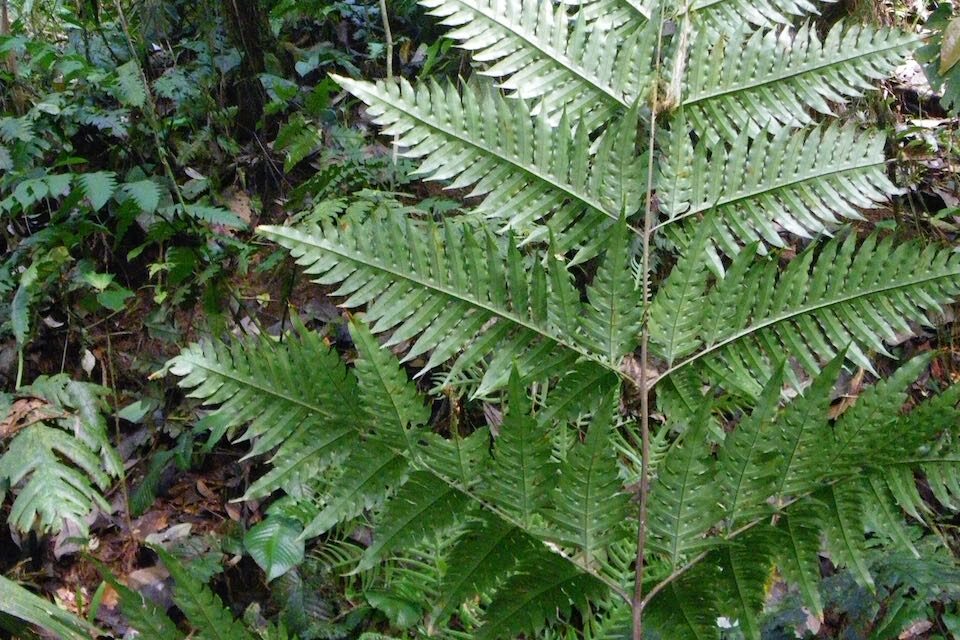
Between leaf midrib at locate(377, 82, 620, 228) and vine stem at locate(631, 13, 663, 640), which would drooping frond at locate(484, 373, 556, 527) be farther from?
leaf midrib at locate(377, 82, 620, 228)

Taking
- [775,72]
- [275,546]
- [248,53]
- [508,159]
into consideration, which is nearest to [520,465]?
[508,159]

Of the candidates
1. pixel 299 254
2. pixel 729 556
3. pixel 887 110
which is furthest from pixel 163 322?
pixel 887 110

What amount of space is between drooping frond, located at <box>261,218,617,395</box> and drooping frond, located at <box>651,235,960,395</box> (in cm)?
13

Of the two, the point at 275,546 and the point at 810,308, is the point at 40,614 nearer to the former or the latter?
the point at 810,308

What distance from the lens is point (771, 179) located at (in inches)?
36.7

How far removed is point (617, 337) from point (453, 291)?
194 mm

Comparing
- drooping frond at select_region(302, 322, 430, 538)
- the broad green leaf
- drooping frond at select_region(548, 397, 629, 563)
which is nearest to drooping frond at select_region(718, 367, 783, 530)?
drooping frond at select_region(548, 397, 629, 563)

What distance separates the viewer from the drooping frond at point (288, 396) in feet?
2.64

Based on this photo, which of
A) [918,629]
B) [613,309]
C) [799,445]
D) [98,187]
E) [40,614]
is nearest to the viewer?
[799,445]

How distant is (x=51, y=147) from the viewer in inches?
158

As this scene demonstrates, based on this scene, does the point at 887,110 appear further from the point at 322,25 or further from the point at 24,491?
the point at 24,491

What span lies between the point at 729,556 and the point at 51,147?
4233mm

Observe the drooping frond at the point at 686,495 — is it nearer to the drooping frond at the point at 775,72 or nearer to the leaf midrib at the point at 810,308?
the leaf midrib at the point at 810,308

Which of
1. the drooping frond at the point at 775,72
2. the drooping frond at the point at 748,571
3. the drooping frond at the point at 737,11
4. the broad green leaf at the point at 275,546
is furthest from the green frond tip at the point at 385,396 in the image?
the broad green leaf at the point at 275,546
